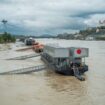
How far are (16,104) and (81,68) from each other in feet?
58.1

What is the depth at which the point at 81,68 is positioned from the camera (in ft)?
141

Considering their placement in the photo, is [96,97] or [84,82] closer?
[96,97]

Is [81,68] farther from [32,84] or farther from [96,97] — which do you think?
[96,97]

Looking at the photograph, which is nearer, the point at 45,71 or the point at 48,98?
the point at 48,98

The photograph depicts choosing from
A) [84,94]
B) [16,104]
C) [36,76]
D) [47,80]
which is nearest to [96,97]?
[84,94]

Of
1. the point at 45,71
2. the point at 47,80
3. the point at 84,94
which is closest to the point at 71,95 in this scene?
the point at 84,94

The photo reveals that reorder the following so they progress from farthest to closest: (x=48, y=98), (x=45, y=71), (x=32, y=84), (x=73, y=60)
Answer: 1. (x=45, y=71)
2. (x=73, y=60)
3. (x=32, y=84)
4. (x=48, y=98)

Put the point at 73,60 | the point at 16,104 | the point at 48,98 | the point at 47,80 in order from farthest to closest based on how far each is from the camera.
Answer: the point at 73,60 → the point at 47,80 → the point at 48,98 → the point at 16,104

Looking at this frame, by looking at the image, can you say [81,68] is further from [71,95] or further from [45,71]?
[71,95]

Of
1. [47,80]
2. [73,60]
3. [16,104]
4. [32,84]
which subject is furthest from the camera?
[73,60]

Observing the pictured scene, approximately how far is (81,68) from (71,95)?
12.9 meters

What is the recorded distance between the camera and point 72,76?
41844 millimetres

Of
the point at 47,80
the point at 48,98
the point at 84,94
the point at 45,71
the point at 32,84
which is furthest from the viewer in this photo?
the point at 45,71

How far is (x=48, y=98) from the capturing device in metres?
29.1
